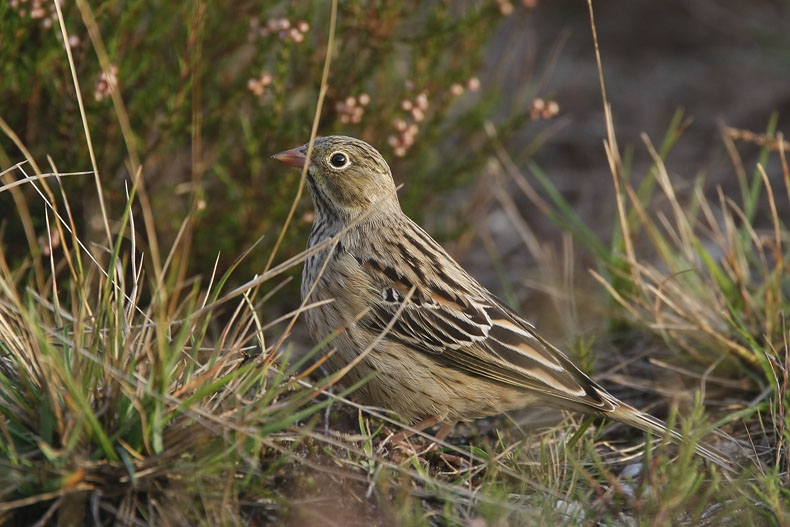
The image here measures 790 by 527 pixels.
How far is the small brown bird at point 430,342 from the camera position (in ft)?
14.8

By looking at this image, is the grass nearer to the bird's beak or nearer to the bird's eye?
the bird's beak

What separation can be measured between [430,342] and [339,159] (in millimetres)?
1125

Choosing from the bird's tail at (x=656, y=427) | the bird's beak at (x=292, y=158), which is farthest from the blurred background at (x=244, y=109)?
the bird's tail at (x=656, y=427)

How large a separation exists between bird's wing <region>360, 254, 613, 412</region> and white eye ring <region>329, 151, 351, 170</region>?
2.08 feet

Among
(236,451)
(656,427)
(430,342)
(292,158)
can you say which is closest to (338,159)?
(292,158)

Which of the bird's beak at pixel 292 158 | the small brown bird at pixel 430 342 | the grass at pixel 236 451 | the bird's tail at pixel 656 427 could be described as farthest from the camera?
the bird's beak at pixel 292 158

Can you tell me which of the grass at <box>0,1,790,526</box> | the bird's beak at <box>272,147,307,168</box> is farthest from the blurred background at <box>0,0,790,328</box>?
the grass at <box>0,1,790,526</box>

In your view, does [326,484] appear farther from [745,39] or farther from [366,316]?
[745,39]

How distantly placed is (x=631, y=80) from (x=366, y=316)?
6.99 metres

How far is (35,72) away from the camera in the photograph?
17.0 feet

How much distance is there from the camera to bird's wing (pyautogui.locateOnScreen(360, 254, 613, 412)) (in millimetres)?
4527

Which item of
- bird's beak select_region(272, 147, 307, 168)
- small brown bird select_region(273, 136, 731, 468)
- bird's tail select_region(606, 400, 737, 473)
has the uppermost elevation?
bird's beak select_region(272, 147, 307, 168)

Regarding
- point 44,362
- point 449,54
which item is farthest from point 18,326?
point 449,54

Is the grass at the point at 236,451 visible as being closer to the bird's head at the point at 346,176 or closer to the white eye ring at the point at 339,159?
the bird's head at the point at 346,176
